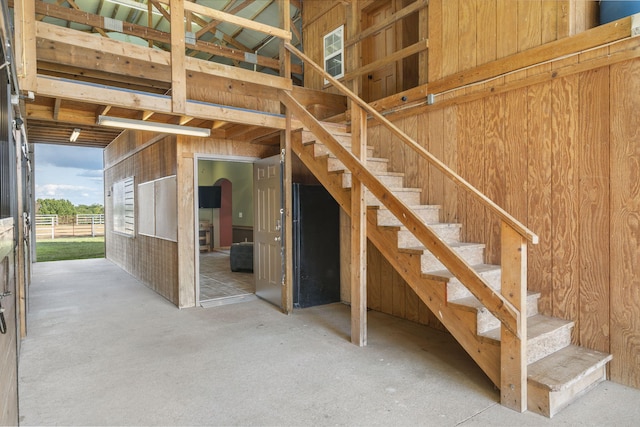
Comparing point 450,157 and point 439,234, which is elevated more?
point 450,157

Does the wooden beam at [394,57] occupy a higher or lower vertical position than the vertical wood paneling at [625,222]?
higher

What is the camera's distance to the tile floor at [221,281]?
5.89m

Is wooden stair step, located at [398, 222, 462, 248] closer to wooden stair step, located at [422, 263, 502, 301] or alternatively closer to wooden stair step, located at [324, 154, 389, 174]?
wooden stair step, located at [422, 263, 502, 301]

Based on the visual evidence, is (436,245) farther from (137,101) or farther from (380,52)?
(380,52)

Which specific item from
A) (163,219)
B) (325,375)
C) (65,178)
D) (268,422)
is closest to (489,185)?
(325,375)

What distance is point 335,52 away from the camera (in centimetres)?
580

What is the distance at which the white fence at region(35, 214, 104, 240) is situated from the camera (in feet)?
53.8

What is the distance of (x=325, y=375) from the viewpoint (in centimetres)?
302

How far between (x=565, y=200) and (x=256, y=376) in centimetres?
287

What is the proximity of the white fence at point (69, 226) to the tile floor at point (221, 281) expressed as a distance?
10980 mm

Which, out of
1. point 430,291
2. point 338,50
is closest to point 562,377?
point 430,291

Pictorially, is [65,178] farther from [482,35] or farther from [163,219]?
[482,35]

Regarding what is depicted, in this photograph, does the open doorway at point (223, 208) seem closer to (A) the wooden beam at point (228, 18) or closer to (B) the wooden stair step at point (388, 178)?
(A) the wooden beam at point (228, 18)

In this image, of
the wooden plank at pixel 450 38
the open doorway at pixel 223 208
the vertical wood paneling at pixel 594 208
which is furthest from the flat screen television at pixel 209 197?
the vertical wood paneling at pixel 594 208
